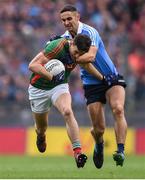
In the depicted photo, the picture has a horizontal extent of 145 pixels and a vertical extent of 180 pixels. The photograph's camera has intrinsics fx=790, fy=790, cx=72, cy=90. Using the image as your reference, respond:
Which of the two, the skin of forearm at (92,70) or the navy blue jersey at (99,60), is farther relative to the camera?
the navy blue jersey at (99,60)

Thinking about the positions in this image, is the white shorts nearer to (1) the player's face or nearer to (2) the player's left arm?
(2) the player's left arm

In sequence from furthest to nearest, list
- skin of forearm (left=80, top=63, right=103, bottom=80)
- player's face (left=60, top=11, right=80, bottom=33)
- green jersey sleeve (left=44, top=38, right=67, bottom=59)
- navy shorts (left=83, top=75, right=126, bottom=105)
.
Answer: navy shorts (left=83, top=75, right=126, bottom=105) < player's face (left=60, top=11, right=80, bottom=33) < skin of forearm (left=80, top=63, right=103, bottom=80) < green jersey sleeve (left=44, top=38, right=67, bottom=59)

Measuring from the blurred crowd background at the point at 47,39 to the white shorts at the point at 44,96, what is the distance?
722 centimetres

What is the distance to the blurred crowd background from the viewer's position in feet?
65.3

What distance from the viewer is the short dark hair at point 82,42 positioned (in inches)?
445

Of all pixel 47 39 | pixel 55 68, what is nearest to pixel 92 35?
pixel 55 68

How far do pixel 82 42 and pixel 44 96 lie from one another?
1.33m

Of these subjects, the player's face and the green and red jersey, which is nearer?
the green and red jersey

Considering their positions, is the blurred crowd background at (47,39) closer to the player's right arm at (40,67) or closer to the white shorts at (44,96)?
the white shorts at (44,96)

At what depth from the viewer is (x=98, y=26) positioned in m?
21.0

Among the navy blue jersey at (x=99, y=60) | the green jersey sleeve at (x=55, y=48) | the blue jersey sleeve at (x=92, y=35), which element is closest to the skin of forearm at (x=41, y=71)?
the green jersey sleeve at (x=55, y=48)

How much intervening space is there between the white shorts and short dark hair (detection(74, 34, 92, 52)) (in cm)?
79

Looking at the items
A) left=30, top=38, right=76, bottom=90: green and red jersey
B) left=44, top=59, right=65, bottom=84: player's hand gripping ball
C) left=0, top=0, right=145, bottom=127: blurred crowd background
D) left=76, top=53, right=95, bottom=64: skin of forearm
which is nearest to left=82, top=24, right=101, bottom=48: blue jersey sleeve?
left=76, top=53, right=95, bottom=64: skin of forearm

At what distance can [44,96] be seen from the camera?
12219 millimetres
